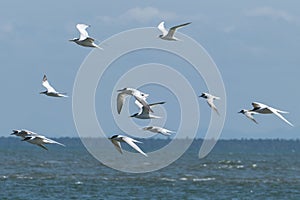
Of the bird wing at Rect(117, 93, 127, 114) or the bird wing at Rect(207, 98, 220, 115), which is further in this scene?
the bird wing at Rect(117, 93, 127, 114)

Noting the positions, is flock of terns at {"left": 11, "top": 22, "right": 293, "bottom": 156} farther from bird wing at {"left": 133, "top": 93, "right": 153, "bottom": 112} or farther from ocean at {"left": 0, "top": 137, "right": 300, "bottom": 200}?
ocean at {"left": 0, "top": 137, "right": 300, "bottom": 200}

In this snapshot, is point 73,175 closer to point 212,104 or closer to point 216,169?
point 216,169

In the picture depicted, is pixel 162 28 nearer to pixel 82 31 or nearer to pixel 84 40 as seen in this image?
pixel 82 31

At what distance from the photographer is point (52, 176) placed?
75438mm

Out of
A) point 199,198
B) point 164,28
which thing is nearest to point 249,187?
point 199,198

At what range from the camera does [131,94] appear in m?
31.4

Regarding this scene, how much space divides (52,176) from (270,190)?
17.5 meters

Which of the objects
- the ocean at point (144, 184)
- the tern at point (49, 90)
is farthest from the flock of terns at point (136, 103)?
the ocean at point (144, 184)

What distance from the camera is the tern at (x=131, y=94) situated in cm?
2933

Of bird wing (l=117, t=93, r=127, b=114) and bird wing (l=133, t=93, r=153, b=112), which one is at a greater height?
bird wing (l=117, t=93, r=127, b=114)

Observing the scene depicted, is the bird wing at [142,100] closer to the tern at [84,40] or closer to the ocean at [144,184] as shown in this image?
the tern at [84,40]

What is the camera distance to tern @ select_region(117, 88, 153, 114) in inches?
1155

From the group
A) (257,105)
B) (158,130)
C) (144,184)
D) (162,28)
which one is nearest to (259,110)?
(257,105)

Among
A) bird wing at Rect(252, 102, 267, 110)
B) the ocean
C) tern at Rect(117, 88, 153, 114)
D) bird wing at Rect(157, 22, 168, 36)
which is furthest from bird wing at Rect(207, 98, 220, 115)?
the ocean
